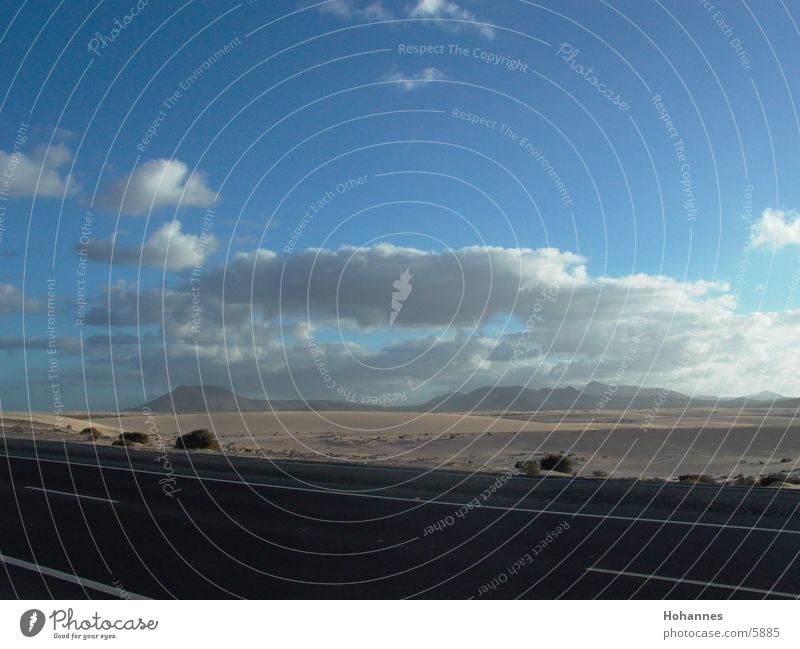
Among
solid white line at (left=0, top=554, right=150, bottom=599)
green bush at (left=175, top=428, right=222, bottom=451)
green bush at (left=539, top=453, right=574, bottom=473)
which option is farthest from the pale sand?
solid white line at (left=0, top=554, right=150, bottom=599)

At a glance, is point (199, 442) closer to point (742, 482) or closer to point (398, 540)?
point (742, 482)

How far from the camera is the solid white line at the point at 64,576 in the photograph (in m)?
8.82

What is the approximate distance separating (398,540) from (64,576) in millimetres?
4537

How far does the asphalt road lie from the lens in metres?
9.09

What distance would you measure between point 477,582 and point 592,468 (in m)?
27.0

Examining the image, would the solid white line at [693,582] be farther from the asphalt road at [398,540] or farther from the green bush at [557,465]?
the green bush at [557,465]

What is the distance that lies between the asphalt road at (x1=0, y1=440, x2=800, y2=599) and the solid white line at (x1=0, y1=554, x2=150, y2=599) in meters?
0.04

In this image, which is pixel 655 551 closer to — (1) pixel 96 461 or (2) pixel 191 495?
(2) pixel 191 495

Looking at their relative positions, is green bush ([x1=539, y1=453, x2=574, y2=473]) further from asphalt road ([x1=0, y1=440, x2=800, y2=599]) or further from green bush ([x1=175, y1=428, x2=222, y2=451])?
green bush ([x1=175, y1=428, x2=222, y2=451])

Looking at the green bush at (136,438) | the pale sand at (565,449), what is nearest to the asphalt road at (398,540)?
the pale sand at (565,449)

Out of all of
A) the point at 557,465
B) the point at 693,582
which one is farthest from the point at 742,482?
the point at 693,582

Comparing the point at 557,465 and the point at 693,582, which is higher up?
the point at 557,465

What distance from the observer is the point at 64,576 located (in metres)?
9.68
